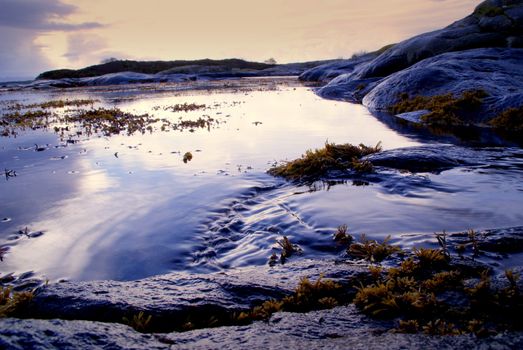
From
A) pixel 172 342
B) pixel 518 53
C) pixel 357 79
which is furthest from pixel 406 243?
pixel 357 79

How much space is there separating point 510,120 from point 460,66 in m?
7.30

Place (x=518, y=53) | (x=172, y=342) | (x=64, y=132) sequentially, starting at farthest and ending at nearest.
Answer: (x=518, y=53)
(x=64, y=132)
(x=172, y=342)

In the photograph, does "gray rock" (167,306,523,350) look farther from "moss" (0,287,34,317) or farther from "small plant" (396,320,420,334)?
"moss" (0,287,34,317)

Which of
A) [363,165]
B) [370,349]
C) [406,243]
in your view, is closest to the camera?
[370,349]

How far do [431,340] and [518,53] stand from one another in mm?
23541

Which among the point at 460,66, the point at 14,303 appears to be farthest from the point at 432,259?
the point at 460,66

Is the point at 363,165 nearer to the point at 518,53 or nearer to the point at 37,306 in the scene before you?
the point at 37,306

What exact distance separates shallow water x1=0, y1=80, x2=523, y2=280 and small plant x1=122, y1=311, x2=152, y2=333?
137cm

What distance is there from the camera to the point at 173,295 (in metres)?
4.04

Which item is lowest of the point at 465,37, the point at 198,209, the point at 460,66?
the point at 198,209

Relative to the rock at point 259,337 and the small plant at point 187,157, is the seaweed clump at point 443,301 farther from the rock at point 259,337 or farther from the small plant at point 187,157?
the small plant at point 187,157

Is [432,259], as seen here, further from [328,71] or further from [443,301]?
[328,71]

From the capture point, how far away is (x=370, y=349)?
2932 mm

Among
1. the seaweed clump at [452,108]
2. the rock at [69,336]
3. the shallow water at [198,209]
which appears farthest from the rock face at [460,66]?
the rock at [69,336]
